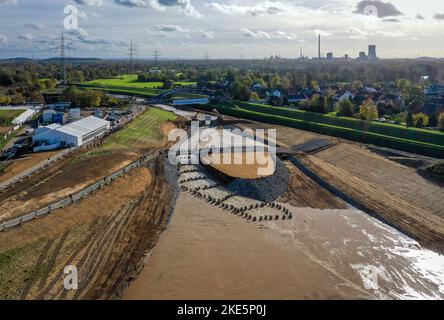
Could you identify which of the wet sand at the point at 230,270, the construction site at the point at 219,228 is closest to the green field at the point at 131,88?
the construction site at the point at 219,228

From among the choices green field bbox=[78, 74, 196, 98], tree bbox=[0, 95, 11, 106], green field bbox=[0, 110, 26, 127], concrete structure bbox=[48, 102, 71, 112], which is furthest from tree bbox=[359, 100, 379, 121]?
tree bbox=[0, 95, 11, 106]

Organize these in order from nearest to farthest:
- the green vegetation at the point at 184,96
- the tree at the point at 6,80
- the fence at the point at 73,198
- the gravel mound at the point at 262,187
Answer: the fence at the point at 73,198
the gravel mound at the point at 262,187
the green vegetation at the point at 184,96
the tree at the point at 6,80

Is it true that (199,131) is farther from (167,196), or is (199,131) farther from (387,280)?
(387,280)

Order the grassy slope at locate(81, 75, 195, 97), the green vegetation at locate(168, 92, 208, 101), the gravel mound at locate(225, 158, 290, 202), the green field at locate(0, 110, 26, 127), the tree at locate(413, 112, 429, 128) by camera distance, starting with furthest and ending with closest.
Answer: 1. the grassy slope at locate(81, 75, 195, 97)
2. the green vegetation at locate(168, 92, 208, 101)
3. the tree at locate(413, 112, 429, 128)
4. the green field at locate(0, 110, 26, 127)
5. the gravel mound at locate(225, 158, 290, 202)

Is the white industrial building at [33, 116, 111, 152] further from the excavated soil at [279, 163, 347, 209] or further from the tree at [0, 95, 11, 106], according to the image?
the tree at [0, 95, 11, 106]

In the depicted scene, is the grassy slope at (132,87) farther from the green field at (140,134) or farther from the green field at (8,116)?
the green field at (8,116)

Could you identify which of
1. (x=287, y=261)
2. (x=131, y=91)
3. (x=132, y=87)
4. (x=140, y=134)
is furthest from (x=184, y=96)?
(x=287, y=261)

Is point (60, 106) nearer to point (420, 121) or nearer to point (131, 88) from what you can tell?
point (131, 88)

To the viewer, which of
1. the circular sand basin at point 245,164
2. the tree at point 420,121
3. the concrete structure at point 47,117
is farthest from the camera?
the concrete structure at point 47,117
